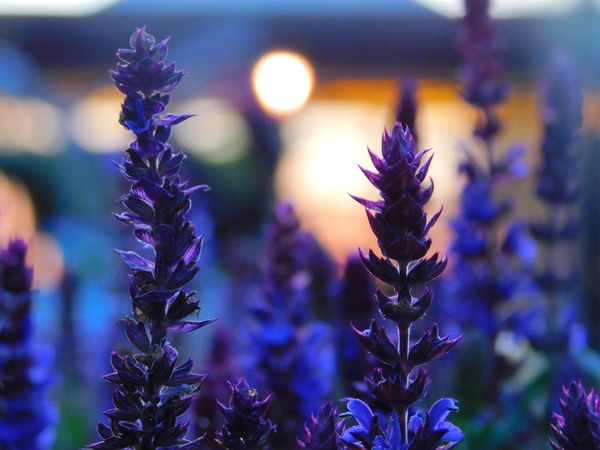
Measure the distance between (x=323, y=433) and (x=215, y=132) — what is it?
1298 cm

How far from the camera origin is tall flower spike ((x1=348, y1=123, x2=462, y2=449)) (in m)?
0.94

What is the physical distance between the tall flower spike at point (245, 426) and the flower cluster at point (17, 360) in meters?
0.62

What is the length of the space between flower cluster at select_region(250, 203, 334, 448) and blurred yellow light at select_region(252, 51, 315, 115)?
20.8ft

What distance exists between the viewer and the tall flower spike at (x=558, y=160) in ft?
7.73

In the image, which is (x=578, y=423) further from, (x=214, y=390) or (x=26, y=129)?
(x=26, y=129)

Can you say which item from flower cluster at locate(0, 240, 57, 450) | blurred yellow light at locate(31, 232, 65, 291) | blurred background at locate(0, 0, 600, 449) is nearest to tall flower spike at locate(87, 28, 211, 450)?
flower cluster at locate(0, 240, 57, 450)

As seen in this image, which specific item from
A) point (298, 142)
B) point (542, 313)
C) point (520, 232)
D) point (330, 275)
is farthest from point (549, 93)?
point (298, 142)

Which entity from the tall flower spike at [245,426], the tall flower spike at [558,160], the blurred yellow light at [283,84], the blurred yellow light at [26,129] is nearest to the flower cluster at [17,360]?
the tall flower spike at [245,426]

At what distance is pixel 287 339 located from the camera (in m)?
1.89

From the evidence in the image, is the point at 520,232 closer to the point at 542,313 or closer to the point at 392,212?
the point at 542,313

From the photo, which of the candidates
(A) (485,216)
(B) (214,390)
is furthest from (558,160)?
(B) (214,390)

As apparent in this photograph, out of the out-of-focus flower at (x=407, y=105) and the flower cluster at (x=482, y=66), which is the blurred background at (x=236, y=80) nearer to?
the flower cluster at (x=482, y=66)

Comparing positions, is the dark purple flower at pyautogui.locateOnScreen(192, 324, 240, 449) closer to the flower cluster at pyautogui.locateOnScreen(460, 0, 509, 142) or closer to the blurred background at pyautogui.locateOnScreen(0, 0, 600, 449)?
the flower cluster at pyautogui.locateOnScreen(460, 0, 509, 142)

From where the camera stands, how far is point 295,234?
1874 millimetres
